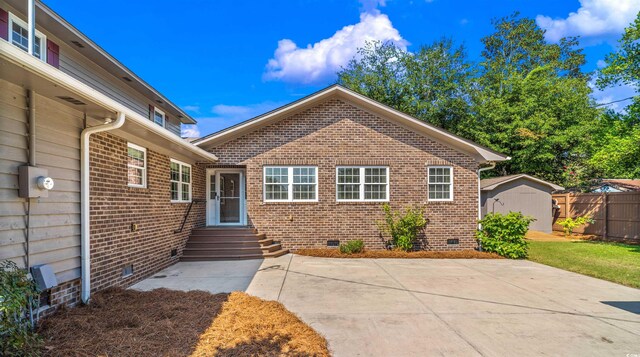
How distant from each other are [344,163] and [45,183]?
27.5 feet

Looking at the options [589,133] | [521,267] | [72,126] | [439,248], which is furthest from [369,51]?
[72,126]

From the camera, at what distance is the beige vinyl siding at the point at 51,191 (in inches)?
151

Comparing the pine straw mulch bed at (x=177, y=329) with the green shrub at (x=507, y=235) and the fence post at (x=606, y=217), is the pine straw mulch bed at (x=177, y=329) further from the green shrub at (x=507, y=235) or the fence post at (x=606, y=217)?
the fence post at (x=606, y=217)

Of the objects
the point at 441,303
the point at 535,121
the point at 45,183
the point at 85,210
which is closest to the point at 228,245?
the point at 85,210

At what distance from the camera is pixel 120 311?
479 centimetres

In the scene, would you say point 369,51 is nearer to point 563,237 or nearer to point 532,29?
point 532,29

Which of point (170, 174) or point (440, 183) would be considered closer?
point (170, 174)

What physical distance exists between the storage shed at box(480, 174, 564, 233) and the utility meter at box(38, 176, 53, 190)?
16.8m

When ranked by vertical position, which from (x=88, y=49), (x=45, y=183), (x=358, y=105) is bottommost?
(x=45, y=183)

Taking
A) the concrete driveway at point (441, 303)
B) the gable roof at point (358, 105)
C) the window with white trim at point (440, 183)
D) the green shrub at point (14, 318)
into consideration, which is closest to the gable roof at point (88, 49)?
the gable roof at point (358, 105)

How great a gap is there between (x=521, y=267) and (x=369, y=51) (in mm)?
21326

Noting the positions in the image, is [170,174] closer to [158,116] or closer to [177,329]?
[177,329]

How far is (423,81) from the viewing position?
24.1 meters

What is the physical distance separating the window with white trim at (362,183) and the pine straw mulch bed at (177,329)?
633 centimetres
